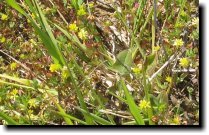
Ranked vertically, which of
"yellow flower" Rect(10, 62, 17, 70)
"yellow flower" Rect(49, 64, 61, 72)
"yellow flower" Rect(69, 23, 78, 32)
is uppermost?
"yellow flower" Rect(69, 23, 78, 32)

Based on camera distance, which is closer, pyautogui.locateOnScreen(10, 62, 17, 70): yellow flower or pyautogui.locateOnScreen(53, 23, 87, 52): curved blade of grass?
pyautogui.locateOnScreen(53, 23, 87, 52): curved blade of grass

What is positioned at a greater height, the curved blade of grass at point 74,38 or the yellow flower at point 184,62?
the curved blade of grass at point 74,38

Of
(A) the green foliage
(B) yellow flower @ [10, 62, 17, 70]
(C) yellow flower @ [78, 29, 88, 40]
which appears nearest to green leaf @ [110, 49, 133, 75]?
(A) the green foliage

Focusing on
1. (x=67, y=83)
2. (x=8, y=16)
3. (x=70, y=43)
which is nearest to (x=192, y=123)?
(x=67, y=83)

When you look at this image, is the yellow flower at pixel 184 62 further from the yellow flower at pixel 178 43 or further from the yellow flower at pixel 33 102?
the yellow flower at pixel 33 102

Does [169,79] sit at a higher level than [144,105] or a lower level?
higher

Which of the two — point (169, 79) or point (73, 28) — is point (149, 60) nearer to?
point (169, 79)

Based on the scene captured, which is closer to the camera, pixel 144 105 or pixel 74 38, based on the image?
pixel 144 105

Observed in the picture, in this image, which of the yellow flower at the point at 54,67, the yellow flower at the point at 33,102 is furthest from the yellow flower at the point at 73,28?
the yellow flower at the point at 33,102

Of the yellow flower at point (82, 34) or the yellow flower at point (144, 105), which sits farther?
the yellow flower at point (82, 34)

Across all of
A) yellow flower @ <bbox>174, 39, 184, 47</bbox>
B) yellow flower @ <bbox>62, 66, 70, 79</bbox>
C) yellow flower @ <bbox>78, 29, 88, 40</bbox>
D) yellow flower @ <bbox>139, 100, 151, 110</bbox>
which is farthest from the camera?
yellow flower @ <bbox>78, 29, 88, 40</bbox>

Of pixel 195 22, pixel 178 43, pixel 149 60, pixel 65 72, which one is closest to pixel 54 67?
pixel 65 72

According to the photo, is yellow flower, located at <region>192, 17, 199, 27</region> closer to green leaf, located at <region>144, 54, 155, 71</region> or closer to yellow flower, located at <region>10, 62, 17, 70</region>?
green leaf, located at <region>144, 54, 155, 71</region>
